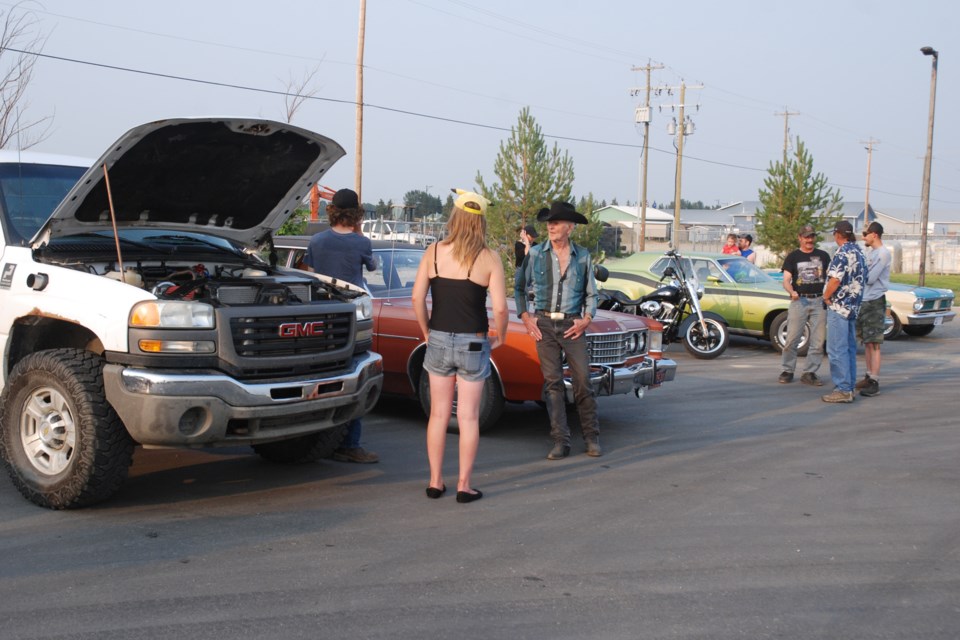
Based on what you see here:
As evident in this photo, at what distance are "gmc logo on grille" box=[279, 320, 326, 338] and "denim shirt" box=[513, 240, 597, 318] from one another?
2011 mm

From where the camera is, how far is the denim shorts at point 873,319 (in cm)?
1073

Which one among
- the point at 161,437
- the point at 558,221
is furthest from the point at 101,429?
the point at 558,221

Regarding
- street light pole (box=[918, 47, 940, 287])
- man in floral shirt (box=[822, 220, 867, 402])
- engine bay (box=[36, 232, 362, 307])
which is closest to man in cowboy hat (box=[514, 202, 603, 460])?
engine bay (box=[36, 232, 362, 307])

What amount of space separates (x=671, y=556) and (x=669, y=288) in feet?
31.0

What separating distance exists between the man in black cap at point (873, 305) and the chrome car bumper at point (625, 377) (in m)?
3.47

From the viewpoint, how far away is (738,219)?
10119 centimetres

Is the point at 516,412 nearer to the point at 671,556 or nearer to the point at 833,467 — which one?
the point at 833,467

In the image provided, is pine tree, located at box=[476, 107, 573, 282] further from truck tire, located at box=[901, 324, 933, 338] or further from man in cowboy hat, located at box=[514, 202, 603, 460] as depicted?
man in cowboy hat, located at box=[514, 202, 603, 460]

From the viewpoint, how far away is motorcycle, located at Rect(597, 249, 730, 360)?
13594 mm

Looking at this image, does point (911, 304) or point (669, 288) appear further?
point (911, 304)

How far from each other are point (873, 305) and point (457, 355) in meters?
6.85

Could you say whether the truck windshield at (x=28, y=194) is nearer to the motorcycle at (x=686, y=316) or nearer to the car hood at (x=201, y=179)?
the car hood at (x=201, y=179)

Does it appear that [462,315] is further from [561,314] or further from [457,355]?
[561,314]

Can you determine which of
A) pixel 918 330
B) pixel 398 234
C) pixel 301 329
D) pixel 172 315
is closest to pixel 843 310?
pixel 301 329
